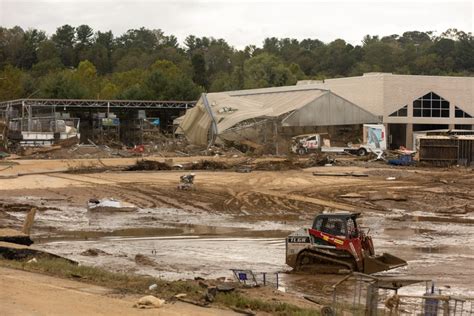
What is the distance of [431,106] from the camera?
7688 cm

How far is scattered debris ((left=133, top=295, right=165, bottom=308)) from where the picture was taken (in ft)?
48.3

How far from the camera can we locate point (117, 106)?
92312 mm

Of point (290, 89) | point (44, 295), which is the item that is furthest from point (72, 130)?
point (44, 295)

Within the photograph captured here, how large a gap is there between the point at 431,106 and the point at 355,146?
12508mm

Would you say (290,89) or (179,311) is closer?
(179,311)

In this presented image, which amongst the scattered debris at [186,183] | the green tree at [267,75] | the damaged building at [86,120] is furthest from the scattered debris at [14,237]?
the green tree at [267,75]

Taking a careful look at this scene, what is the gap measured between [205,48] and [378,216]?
530 feet

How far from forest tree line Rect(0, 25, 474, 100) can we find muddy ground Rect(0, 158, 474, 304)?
5353cm

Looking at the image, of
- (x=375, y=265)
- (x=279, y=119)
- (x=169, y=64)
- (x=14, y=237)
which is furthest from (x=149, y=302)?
(x=169, y=64)

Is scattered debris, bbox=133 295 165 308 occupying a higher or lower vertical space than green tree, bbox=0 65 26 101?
lower

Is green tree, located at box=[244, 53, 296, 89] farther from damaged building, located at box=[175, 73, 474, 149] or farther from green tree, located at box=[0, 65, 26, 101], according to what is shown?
damaged building, located at box=[175, 73, 474, 149]

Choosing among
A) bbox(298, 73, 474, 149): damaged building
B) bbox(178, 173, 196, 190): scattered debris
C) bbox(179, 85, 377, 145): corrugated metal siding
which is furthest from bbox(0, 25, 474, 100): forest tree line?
bbox(178, 173, 196, 190): scattered debris

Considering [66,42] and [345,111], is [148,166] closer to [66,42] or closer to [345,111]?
[345,111]

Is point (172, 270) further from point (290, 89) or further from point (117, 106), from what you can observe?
point (117, 106)
